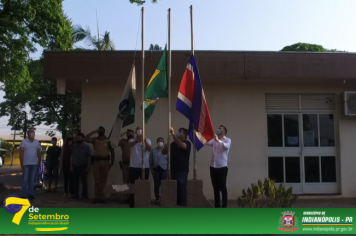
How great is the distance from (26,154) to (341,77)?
8.53 m

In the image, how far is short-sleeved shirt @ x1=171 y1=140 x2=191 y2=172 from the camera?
768cm

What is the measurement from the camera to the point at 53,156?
12430mm

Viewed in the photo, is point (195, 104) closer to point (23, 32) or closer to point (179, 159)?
point (179, 159)

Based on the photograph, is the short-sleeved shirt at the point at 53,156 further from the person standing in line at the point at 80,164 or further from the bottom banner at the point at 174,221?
the bottom banner at the point at 174,221

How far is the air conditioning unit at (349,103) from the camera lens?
1081cm

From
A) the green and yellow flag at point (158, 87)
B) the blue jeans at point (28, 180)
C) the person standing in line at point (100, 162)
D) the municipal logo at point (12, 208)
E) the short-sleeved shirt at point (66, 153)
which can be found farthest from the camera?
the short-sleeved shirt at point (66, 153)

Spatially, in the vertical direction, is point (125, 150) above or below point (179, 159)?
above

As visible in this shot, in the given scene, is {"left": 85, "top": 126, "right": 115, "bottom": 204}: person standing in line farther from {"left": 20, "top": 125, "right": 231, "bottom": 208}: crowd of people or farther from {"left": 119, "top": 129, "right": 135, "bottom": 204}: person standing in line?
{"left": 119, "top": 129, "right": 135, "bottom": 204}: person standing in line

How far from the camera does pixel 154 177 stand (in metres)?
9.88

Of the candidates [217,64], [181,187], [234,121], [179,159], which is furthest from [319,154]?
[181,187]

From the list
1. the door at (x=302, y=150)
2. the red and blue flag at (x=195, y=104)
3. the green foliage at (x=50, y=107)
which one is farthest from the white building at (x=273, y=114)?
the green foliage at (x=50, y=107)

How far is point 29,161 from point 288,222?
6.57 m

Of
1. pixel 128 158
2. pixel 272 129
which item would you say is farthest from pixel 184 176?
pixel 272 129

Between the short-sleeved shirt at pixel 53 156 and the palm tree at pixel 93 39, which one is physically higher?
the palm tree at pixel 93 39
